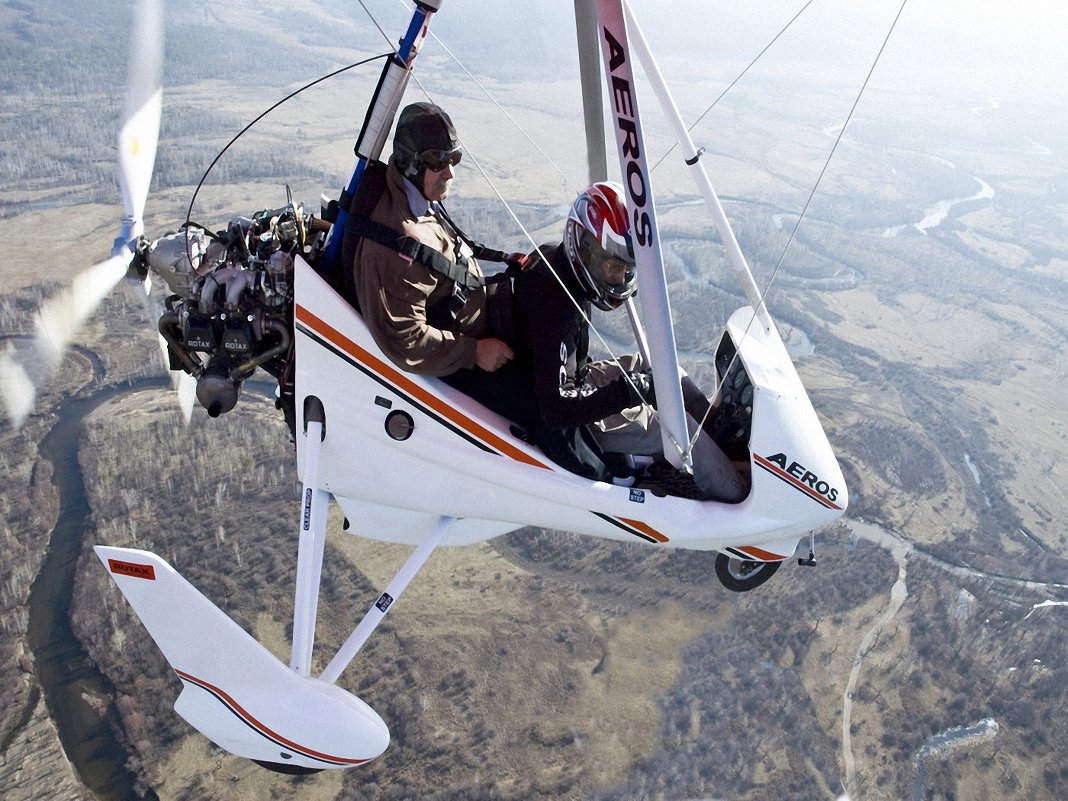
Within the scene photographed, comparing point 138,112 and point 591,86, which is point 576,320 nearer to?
point 591,86

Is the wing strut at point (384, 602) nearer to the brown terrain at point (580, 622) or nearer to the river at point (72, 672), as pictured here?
the brown terrain at point (580, 622)

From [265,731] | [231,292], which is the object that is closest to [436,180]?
[231,292]

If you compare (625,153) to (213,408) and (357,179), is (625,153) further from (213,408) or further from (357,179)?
(213,408)

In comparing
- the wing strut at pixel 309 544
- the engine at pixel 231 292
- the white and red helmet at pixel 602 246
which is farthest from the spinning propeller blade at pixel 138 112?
the white and red helmet at pixel 602 246

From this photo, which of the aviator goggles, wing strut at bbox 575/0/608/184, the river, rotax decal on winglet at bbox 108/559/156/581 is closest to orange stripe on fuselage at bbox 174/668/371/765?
rotax decal on winglet at bbox 108/559/156/581

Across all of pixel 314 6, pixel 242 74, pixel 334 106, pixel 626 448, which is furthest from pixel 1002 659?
pixel 314 6

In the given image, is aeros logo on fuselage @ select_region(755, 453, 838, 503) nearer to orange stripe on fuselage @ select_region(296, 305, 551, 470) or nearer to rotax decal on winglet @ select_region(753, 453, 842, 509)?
rotax decal on winglet @ select_region(753, 453, 842, 509)
